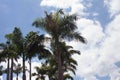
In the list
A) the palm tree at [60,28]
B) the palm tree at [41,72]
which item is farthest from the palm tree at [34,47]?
the palm tree at [41,72]

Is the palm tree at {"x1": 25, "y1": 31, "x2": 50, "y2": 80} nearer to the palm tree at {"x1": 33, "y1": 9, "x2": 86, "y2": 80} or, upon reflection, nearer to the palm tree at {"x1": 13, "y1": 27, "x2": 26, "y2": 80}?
the palm tree at {"x1": 13, "y1": 27, "x2": 26, "y2": 80}

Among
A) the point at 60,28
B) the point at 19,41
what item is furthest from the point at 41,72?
the point at 60,28

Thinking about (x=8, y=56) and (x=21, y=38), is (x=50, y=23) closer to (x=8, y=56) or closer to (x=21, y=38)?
(x=21, y=38)

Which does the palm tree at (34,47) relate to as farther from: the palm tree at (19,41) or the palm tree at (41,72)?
the palm tree at (41,72)

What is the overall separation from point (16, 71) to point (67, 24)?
5172 cm

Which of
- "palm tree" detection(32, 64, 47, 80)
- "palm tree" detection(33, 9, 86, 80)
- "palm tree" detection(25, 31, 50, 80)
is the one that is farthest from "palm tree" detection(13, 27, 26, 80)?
"palm tree" detection(32, 64, 47, 80)

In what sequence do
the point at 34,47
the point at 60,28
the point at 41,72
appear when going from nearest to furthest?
the point at 60,28, the point at 34,47, the point at 41,72

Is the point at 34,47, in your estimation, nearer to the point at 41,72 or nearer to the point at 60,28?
the point at 60,28

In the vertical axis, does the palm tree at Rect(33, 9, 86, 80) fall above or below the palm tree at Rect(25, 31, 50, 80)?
below

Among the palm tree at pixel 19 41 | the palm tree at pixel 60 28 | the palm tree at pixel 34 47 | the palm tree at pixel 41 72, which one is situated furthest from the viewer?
the palm tree at pixel 41 72

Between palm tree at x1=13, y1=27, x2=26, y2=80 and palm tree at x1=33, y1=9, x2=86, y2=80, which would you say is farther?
palm tree at x1=13, y1=27, x2=26, y2=80

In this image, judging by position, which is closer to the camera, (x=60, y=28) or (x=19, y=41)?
(x=60, y=28)

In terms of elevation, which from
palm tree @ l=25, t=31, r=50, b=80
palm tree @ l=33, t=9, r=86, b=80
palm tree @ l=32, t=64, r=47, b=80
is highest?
palm tree @ l=32, t=64, r=47, b=80

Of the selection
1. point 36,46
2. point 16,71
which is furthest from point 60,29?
point 16,71
